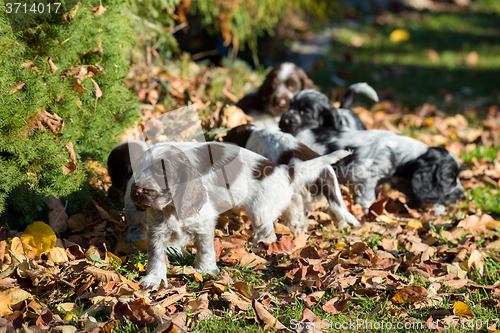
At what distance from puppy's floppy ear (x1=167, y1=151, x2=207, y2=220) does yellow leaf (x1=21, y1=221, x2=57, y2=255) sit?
1.04 m

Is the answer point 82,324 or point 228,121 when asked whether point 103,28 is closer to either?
point 228,121

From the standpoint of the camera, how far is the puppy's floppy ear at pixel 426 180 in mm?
4402

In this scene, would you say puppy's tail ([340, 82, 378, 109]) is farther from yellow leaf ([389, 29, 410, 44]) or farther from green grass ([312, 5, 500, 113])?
yellow leaf ([389, 29, 410, 44])

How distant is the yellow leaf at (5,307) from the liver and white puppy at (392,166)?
120 inches

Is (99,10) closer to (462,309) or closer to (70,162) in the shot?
(70,162)

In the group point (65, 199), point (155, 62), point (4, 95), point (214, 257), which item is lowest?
point (214, 257)

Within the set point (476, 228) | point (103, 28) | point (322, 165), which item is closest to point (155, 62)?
point (103, 28)

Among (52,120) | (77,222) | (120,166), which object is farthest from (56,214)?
(52,120)

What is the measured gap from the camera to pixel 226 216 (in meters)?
3.93

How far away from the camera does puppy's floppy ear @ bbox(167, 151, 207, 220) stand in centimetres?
273

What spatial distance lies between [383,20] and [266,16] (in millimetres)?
9021

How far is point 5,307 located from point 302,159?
2408 mm

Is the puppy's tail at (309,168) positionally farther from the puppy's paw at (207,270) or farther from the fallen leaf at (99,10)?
the fallen leaf at (99,10)

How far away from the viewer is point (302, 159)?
3.86 metres
